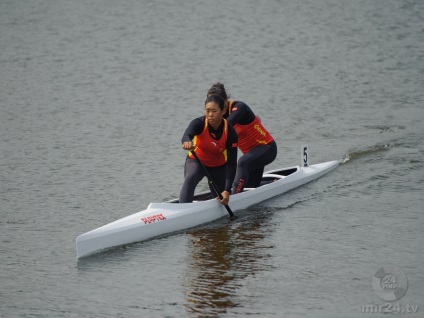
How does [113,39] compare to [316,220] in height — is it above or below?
above

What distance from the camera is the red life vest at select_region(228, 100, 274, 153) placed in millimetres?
15078

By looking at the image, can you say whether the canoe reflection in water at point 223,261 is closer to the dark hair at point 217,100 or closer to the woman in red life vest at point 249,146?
the woman in red life vest at point 249,146

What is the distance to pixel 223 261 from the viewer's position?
1238 centimetres

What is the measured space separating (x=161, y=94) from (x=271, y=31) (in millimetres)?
9722

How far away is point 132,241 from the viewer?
13000 millimetres

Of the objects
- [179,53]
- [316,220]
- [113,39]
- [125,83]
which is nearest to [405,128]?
[316,220]

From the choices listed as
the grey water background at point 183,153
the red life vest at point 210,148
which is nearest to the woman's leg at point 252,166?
the grey water background at point 183,153

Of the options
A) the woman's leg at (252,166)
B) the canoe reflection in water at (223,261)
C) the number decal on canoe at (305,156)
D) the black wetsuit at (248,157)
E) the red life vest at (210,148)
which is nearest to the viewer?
the canoe reflection in water at (223,261)

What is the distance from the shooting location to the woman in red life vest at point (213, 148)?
13297 millimetres

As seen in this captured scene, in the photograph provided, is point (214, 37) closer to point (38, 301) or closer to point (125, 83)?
point (125, 83)

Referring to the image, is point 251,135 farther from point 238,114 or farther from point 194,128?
point 194,128

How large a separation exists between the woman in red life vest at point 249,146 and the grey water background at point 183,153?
651mm

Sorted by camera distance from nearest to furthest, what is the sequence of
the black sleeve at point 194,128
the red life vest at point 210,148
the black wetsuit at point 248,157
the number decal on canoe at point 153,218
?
1. the number decal on canoe at point 153,218
2. the black sleeve at point 194,128
3. the red life vest at point 210,148
4. the black wetsuit at point 248,157

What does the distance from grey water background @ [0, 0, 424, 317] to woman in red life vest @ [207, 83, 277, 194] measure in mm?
651
